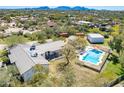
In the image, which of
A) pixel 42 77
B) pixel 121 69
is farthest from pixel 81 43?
pixel 42 77

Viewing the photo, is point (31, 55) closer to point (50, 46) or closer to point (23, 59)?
point (23, 59)

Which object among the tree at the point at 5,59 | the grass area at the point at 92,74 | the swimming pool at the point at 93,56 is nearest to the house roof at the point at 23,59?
the tree at the point at 5,59

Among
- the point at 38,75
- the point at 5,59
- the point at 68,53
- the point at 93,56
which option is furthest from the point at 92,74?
the point at 5,59

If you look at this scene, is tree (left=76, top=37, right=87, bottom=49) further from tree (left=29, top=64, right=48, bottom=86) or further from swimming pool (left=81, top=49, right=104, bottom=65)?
tree (left=29, top=64, right=48, bottom=86)

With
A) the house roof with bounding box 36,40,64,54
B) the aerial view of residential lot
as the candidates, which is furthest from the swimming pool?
the house roof with bounding box 36,40,64,54

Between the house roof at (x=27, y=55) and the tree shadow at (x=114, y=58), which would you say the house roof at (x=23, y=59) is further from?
the tree shadow at (x=114, y=58)
